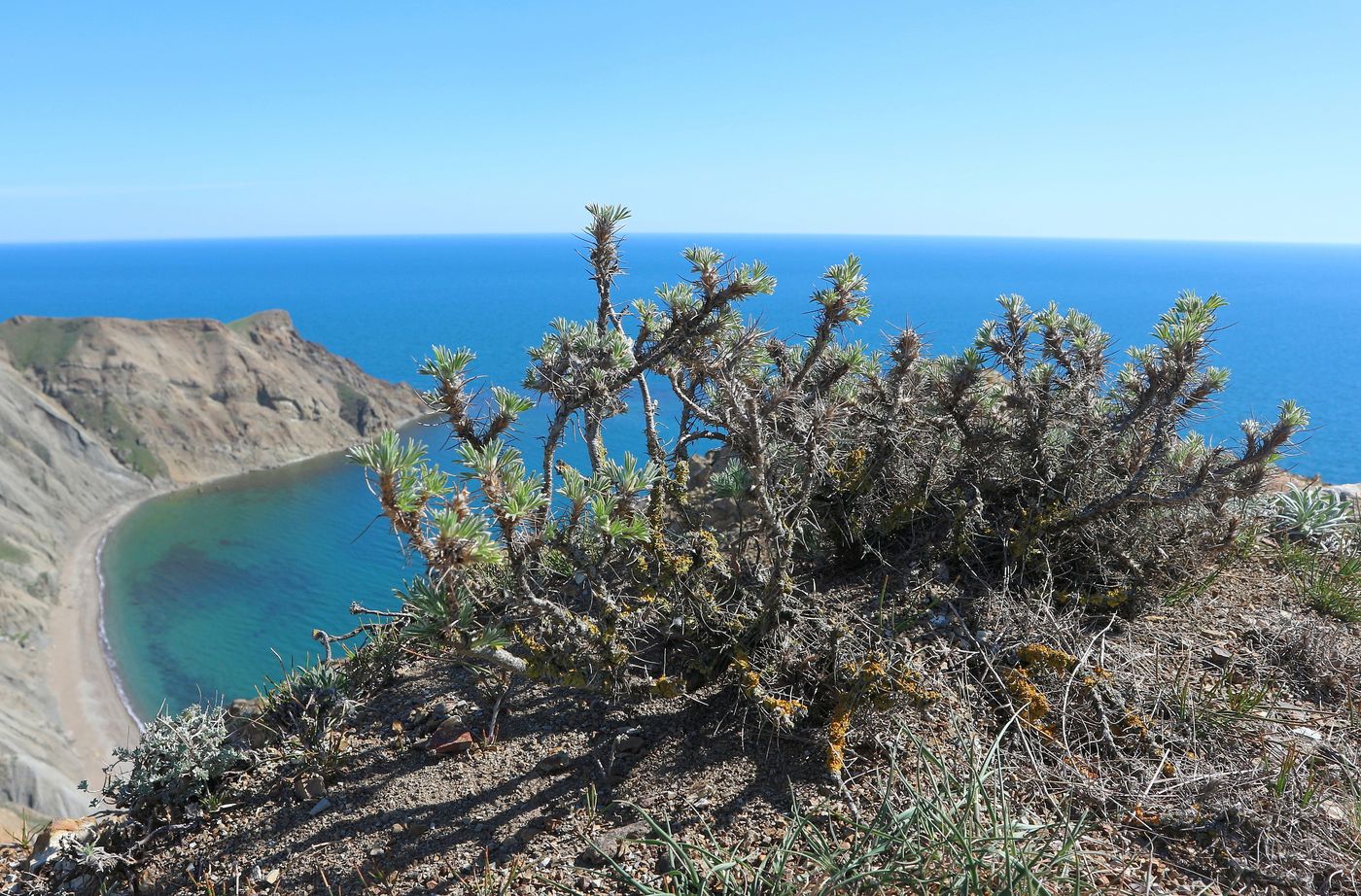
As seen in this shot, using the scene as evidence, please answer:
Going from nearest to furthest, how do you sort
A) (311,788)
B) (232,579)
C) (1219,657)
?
(311,788) < (1219,657) < (232,579)

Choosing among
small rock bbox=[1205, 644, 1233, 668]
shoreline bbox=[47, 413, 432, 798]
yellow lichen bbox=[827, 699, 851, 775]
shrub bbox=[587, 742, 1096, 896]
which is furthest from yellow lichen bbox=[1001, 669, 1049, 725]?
shoreline bbox=[47, 413, 432, 798]

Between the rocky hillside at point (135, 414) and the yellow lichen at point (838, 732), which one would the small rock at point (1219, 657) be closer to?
the yellow lichen at point (838, 732)

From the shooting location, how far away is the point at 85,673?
34.9 m

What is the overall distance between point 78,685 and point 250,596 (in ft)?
31.4

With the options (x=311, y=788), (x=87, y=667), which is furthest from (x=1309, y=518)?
(x=87, y=667)

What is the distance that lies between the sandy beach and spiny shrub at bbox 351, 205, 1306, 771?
32.5 m

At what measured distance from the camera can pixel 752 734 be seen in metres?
3.32

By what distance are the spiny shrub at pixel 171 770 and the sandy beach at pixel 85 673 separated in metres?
30.5

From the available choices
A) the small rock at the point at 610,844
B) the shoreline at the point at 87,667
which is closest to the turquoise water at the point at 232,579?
the shoreline at the point at 87,667

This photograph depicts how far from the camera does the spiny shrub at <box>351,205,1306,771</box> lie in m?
2.89

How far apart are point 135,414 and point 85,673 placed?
3143cm

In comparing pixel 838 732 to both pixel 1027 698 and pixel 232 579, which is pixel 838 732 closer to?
pixel 1027 698

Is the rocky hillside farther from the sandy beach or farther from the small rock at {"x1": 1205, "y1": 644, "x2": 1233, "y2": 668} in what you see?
the small rock at {"x1": 1205, "y1": 644, "x2": 1233, "y2": 668}

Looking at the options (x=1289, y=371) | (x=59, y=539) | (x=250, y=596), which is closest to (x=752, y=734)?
(x=250, y=596)
